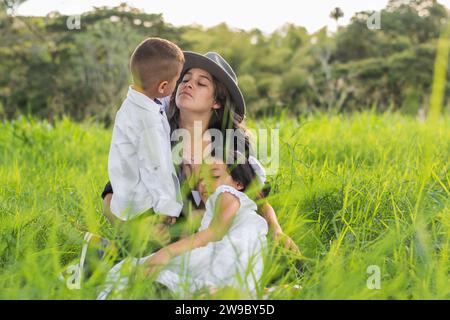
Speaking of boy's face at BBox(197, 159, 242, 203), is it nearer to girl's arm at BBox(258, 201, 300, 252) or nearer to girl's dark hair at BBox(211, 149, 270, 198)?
girl's dark hair at BBox(211, 149, 270, 198)

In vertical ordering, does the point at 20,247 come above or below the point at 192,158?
below

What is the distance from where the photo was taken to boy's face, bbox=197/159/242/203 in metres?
2.35

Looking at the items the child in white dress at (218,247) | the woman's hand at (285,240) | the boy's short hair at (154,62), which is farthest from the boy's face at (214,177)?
the boy's short hair at (154,62)

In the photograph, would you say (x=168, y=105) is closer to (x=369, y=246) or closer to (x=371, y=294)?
(x=369, y=246)

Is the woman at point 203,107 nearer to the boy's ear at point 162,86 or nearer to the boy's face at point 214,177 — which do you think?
the boy's face at point 214,177

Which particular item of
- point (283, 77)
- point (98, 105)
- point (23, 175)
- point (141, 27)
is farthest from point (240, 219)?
point (283, 77)

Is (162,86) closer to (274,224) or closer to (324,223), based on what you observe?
(274,224)

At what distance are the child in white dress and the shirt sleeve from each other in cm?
12

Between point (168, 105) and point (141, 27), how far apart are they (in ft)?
40.7

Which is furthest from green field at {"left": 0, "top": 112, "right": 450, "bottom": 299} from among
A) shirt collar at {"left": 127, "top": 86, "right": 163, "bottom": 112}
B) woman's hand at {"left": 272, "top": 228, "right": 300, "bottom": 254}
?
shirt collar at {"left": 127, "top": 86, "right": 163, "bottom": 112}

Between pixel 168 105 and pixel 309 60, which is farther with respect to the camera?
pixel 309 60

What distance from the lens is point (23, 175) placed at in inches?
154

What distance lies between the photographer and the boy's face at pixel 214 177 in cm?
235

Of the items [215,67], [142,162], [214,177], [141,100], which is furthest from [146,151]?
[215,67]
